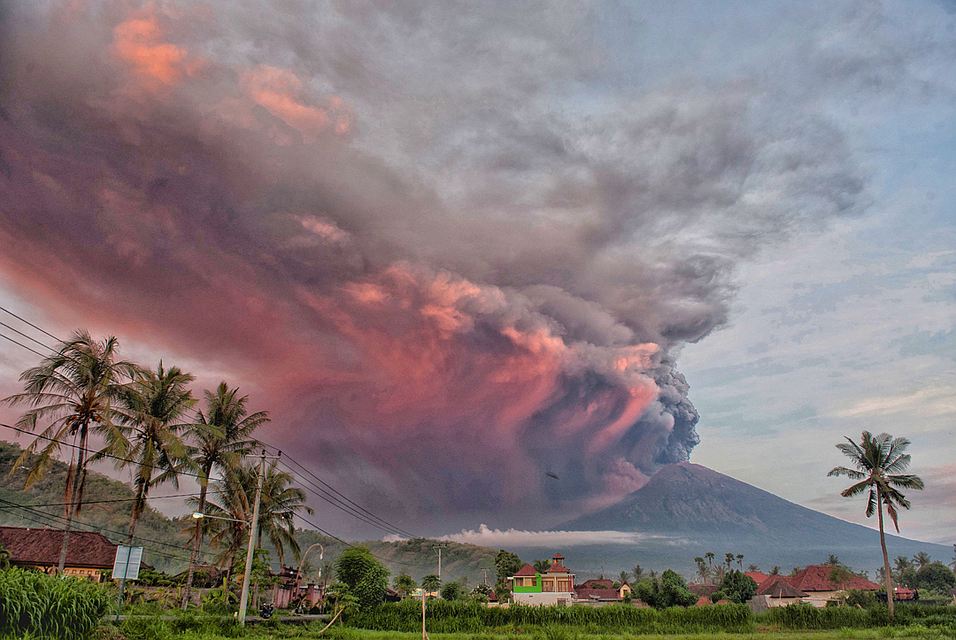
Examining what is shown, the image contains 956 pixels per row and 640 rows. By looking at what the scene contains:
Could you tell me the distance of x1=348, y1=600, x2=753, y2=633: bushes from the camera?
157 feet

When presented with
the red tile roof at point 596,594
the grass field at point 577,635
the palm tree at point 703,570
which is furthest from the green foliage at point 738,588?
the palm tree at point 703,570

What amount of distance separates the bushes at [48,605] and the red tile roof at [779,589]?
9059cm

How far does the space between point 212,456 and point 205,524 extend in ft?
19.9

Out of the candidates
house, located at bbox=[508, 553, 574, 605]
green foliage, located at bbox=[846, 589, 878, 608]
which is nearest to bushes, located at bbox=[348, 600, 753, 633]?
house, located at bbox=[508, 553, 574, 605]

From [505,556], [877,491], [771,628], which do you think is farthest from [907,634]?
[505,556]

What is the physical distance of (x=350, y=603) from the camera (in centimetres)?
4944

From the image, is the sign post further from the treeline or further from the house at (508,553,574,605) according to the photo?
the house at (508,553,574,605)

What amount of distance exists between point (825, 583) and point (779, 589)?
271 inches

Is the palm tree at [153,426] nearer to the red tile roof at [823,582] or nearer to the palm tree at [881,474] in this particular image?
the palm tree at [881,474]

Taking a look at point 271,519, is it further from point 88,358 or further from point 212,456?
point 88,358

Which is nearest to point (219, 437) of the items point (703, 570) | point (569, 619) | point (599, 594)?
point (569, 619)

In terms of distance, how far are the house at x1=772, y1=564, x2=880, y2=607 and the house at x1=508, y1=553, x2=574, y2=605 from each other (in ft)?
108

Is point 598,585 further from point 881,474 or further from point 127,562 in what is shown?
point 127,562

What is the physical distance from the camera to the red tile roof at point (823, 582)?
294ft
